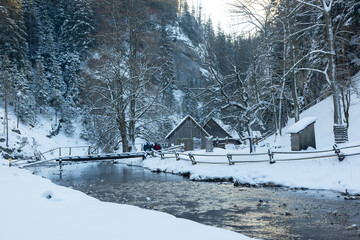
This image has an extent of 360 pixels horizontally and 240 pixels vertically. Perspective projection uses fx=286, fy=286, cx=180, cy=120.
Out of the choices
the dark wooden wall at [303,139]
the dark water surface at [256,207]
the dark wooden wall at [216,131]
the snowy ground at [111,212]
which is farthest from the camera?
the dark wooden wall at [216,131]

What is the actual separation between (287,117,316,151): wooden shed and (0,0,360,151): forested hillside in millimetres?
1830

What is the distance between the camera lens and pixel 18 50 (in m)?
48.7

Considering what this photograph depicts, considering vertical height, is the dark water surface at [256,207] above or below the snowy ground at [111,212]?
below

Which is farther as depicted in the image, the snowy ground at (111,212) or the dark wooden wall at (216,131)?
the dark wooden wall at (216,131)

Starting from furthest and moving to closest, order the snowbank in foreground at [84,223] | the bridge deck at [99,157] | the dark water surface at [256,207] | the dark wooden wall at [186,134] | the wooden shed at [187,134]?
the wooden shed at [187,134] → the dark wooden wall at [186,134] → the bridge deck at [99,157] → the dark water surface at [256,207] → the snowbank in foreground at [84,223]

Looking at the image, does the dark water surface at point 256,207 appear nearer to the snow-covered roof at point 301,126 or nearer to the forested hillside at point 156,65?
the snow-covered roof at point 301,126

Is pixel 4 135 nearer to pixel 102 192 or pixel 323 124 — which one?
pixel 102 192

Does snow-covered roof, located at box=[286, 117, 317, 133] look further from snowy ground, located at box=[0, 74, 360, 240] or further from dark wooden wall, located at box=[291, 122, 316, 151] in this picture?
snowy ground, located at box=[0, 74, 360, 240]

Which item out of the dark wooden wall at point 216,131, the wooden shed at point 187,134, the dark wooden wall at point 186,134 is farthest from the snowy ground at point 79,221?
the dark wooden wall at point 216,131

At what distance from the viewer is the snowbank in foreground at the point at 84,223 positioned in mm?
4730

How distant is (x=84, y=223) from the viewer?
5.46m

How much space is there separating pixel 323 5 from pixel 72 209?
1673 cm

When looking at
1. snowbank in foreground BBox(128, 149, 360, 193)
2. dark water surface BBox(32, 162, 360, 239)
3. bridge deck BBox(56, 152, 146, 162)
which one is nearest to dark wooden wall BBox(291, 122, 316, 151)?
snowbank in foreground BBox(128, 149, 360, 193)

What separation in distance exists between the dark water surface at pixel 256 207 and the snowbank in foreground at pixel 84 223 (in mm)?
2269
